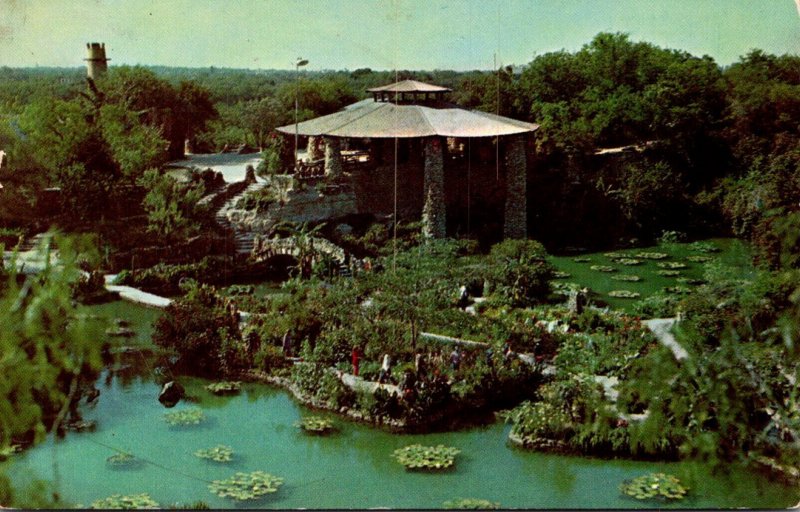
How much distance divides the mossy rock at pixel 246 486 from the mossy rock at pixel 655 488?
2768 millimetres

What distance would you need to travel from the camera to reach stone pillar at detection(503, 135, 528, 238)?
39.2 feet

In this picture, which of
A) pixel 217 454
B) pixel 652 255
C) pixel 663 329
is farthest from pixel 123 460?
pixel 652 255

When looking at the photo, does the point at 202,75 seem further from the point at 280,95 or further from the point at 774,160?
the point at 774,160

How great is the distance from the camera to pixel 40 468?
7.09 metres

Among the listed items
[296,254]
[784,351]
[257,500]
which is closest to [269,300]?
[296,254]

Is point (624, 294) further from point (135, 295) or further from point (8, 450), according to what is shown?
point (8, 450)

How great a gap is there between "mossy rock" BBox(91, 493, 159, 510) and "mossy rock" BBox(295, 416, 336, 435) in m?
1.71

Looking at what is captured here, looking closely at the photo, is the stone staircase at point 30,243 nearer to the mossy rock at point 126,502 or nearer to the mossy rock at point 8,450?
the mossy rock at point 8,450

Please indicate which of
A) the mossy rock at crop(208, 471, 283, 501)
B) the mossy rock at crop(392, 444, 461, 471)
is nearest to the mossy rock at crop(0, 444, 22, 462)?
the mossy rock at crop(208, 471, 283, 501)

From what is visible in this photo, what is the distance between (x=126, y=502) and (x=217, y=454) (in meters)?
0.94

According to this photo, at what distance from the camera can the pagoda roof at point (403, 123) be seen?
11719 mm

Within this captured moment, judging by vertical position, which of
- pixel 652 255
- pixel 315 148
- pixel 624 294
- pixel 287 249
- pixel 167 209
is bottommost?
pixel 624 294

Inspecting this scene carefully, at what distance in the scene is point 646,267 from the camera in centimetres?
1044

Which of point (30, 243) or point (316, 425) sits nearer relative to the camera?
point (316, 425)
